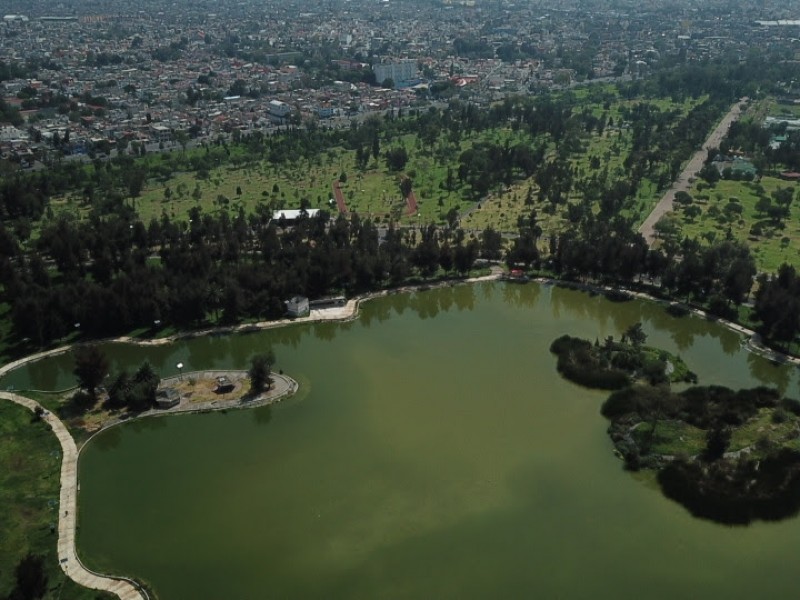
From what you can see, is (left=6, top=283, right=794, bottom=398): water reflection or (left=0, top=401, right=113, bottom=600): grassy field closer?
(left=0, top=401, right=113, bottom=600): grassy field

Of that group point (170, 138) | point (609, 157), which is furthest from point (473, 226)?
point (170, 138)

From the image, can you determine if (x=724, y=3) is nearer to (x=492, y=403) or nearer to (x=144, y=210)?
(x=144, y=210)

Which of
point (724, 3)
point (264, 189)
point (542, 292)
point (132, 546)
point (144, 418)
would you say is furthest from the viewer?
point (724, 3)

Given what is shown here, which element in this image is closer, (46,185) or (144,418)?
(144,418)

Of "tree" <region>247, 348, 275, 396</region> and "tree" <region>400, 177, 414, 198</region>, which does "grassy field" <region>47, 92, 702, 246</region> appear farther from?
"tree" <region>247, 348, 275, 396</region>

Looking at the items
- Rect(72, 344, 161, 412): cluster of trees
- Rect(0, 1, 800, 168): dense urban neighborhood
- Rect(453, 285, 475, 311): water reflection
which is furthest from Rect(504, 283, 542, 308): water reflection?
Rect(0, 1, 800, 168): dense urban neighborhood

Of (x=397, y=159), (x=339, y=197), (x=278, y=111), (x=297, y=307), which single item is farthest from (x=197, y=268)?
(x=278, y=111)
